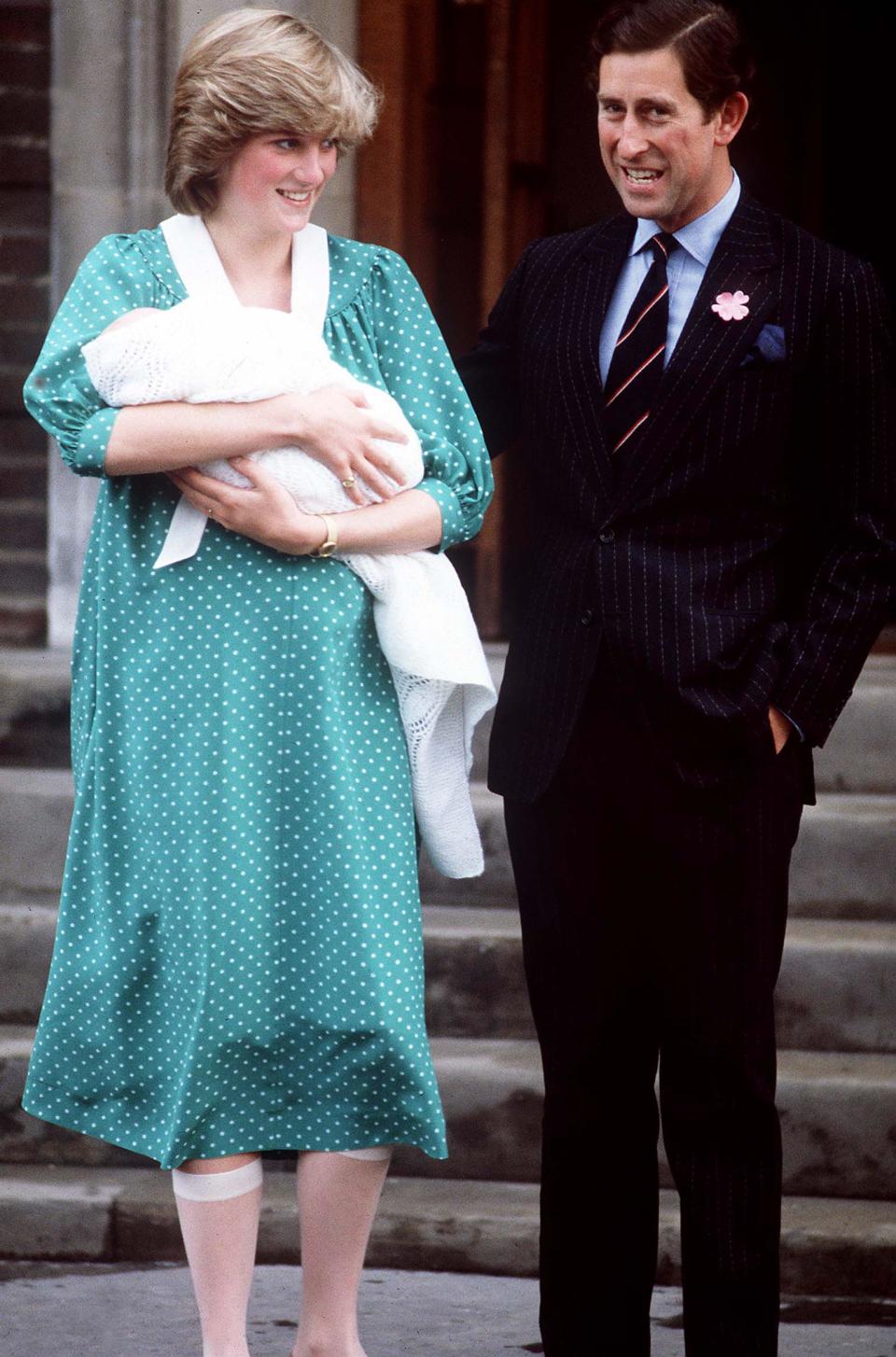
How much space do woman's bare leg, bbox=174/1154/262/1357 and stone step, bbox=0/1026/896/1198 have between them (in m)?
1.17

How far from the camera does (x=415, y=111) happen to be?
5391mm

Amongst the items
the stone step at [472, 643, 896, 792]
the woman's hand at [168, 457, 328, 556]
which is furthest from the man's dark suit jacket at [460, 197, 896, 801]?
the stone step at [472, 643, 896, 792]

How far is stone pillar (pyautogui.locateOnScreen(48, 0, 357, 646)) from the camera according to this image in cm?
482

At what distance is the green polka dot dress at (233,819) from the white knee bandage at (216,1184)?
0.04 meters

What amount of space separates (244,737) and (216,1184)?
24.8 inches

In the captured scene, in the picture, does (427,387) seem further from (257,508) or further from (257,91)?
(257,91)

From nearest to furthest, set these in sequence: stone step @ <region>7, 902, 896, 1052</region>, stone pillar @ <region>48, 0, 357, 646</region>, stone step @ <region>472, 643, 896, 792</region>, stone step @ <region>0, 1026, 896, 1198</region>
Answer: stone step @ <region>0, 1026, 896, 1198</region>
stone step @ <region>7, 902, 896, 1052</region>
stone step @ <region>472, 643, 896, 792</region>
stone pillar @ <region>48, 0, 357, 646</region>

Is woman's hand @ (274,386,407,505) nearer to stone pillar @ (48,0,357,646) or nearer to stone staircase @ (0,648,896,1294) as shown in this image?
stone staircase @ (0,648,896,1294)

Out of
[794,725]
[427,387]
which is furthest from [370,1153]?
[427,387]

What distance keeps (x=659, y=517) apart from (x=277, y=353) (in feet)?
1.88

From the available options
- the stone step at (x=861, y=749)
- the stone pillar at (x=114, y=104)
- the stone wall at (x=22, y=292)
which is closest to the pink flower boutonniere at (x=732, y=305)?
the stone step at (x=861, y=749)

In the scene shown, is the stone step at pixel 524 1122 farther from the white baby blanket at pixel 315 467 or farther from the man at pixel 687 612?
the white baby blanket at pixel 315 467

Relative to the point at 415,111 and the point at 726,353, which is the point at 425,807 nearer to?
Result: the point at 726,353

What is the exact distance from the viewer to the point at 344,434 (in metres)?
2.66
